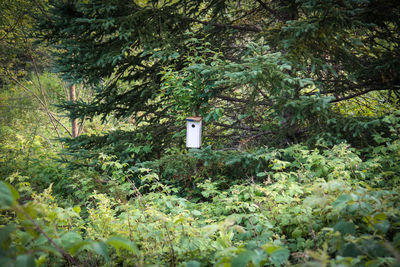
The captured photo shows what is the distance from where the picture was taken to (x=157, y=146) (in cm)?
464

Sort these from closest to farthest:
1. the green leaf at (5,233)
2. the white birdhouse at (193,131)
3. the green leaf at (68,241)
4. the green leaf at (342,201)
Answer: the green leaf at (5,233)
the green leaf at (68,241)
the green leaf at (342,201)
the white birdhouse at (193,131)

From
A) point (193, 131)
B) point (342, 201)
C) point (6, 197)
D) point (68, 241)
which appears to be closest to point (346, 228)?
point (342, 201)

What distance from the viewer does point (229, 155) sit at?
3553 millimetres

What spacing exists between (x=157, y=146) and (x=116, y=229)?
8.33 feet

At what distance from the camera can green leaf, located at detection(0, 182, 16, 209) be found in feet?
3.59

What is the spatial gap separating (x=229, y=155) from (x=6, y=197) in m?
2.76

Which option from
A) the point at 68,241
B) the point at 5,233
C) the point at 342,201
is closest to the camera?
the point at 5,233

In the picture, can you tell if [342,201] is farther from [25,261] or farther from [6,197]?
[6,197]

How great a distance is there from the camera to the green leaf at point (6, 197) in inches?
43.1

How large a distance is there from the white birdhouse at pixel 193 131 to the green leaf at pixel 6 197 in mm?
2779

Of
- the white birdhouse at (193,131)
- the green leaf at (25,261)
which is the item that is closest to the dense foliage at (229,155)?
the green leaf at (25,261)

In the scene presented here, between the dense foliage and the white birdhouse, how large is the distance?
0.22m

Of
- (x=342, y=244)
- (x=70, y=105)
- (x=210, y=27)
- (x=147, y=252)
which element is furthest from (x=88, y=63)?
(x=342, y=244)

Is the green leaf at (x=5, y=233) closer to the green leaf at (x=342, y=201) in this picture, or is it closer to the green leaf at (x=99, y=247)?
the green leaf at (x=99, y=247)
